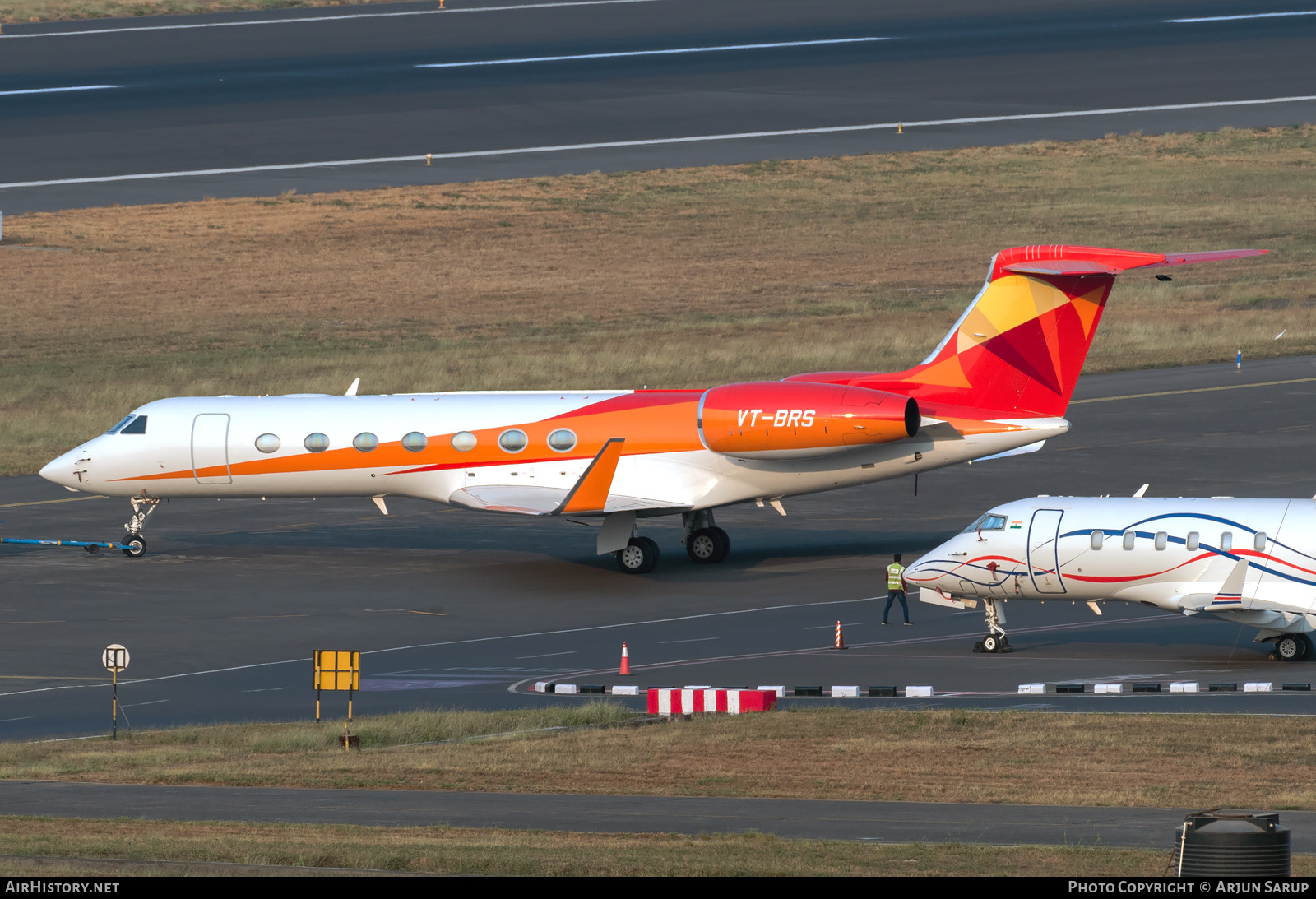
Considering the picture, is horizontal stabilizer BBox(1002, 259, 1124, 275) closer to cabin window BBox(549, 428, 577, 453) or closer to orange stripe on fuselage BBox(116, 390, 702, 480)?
orange stripe on fuselage BBox(116, 390, 702, 480)

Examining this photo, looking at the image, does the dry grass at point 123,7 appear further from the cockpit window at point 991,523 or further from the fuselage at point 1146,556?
the fuselage at point 1146,556

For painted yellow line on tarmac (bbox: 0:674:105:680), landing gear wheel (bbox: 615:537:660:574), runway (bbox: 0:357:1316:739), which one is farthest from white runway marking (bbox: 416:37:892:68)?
painted yellow line on tarmac (bbox: 0:674:105:680)

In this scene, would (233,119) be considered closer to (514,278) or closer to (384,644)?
(514,278)

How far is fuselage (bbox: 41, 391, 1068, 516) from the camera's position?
42844 millimetres

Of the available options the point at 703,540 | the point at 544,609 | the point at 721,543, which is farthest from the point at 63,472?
the point at 721,543

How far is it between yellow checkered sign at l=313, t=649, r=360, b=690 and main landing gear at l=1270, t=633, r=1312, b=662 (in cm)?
1628

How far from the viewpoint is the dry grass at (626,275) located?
70.2 m

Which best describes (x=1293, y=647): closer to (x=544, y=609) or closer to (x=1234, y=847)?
(x=544, y=609)

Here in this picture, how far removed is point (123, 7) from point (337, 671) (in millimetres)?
101011

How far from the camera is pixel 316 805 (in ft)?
76.6

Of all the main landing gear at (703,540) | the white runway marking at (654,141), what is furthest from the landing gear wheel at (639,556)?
the white runway marking at (654,141)

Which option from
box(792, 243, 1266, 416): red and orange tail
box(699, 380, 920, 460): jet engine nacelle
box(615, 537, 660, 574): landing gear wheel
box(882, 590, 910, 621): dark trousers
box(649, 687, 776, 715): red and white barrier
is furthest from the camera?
box(615, 537, 660, 574): landing gear wheel

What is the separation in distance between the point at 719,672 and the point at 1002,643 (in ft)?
18.1

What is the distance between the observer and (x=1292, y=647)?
35094mm
